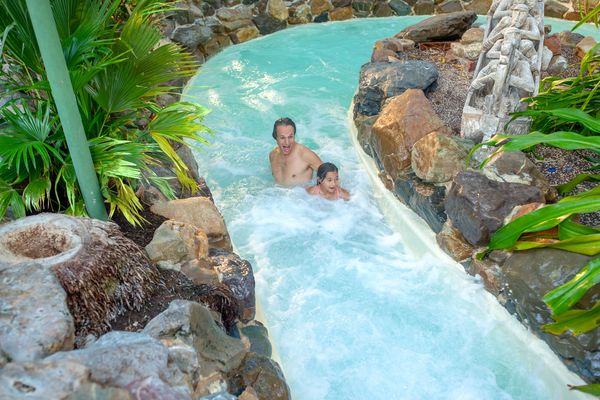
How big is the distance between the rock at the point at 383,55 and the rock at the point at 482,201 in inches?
108

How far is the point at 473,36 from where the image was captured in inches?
237

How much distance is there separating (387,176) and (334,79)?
3.02 metres

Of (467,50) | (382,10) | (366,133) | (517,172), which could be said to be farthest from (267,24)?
(517,172)

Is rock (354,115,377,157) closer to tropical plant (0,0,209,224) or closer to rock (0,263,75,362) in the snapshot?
tropical plant (0,0,209,224)

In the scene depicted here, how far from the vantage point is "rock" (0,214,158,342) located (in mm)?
2135

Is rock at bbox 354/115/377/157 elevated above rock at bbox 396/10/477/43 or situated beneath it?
situated beneath

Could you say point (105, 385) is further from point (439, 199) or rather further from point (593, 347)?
point (439, 199)

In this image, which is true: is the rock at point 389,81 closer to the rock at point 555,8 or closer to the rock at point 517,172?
the rock at point 517,172

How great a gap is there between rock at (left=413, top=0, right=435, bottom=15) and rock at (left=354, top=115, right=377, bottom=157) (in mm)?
4811

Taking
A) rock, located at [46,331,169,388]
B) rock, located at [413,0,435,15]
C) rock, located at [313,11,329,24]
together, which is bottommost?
rock, located at [313,11,329,24]

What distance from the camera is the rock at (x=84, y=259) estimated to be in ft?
7.00

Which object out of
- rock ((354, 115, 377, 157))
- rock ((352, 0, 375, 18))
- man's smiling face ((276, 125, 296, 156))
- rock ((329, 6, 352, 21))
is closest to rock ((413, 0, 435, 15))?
rock ((352, 0, 375, 18))

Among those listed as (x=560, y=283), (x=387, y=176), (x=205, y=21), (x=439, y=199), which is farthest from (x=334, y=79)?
(x=560, y=283)

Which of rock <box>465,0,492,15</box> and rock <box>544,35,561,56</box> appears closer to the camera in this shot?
rock <box>544,35,561,56</box>
